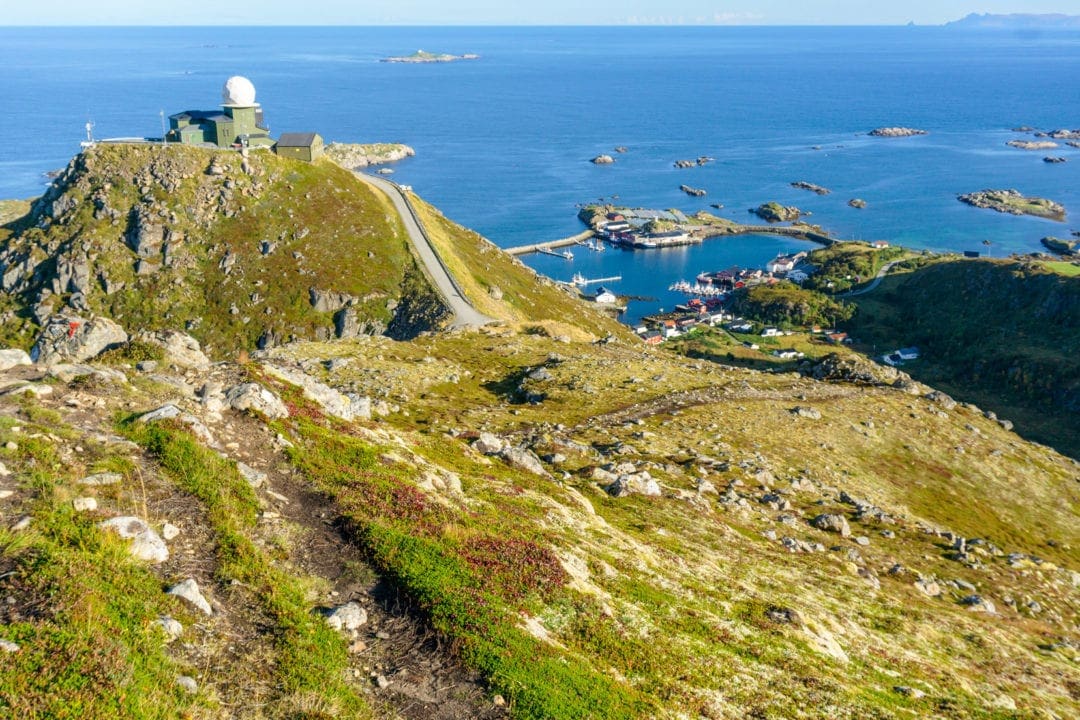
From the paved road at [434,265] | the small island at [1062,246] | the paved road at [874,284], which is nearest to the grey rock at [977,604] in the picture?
the paved road at [434,265]

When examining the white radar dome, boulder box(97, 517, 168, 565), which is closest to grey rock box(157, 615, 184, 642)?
boulder box(97, 517, 168, 565)

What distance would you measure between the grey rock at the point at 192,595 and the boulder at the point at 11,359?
49.2 feet

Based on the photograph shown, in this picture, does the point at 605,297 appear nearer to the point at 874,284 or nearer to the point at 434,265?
the point at 874,284

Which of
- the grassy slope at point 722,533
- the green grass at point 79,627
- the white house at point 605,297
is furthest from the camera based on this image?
the white house at point 605,297

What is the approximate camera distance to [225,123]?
115062 millimetres

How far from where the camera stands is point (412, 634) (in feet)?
57.3

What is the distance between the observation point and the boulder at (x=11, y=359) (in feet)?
85.2

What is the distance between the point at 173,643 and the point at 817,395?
199 feet

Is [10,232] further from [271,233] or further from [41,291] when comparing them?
[271,233]

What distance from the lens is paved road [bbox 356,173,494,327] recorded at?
8844 centimetres

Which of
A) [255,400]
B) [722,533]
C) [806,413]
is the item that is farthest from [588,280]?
[255,400]

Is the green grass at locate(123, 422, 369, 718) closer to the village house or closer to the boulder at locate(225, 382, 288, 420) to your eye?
the boulder at locate(225, 382, 288, 420)

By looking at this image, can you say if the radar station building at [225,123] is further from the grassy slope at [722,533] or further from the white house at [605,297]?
the white house at [605,297]

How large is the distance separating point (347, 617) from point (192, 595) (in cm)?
349
